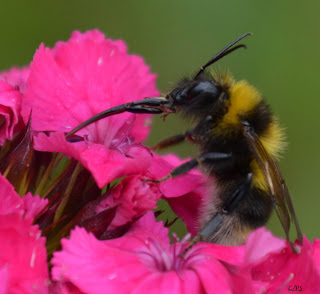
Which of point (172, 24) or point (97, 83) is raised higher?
point (97, 83)

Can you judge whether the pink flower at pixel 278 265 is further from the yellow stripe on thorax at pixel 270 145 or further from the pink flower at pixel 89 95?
the pink flower at pixel 89 95

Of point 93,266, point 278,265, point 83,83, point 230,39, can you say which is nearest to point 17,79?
point 83,83

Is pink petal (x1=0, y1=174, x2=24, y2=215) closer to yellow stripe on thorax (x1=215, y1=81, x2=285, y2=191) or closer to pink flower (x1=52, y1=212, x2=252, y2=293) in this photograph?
pink flower (x1=52, y1=212, x2=252, y2=293)

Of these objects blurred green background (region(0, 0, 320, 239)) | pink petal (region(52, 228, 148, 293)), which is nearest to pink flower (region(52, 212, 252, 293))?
pink petal (region(52, 228, 148, 293))

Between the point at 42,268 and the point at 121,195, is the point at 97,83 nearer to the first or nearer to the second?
the point at 121,195

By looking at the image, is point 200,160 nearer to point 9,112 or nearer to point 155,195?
point 155,195

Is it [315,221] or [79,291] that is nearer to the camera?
[79,291]

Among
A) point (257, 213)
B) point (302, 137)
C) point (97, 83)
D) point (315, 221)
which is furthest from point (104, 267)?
point (302, 137)
